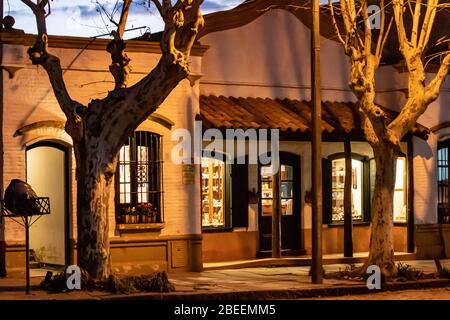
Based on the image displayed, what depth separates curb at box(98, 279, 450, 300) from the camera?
573 inches

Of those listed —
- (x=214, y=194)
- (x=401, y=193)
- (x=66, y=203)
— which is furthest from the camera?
(x=401, y=193)

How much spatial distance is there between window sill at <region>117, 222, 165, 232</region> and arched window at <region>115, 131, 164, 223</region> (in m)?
0.12

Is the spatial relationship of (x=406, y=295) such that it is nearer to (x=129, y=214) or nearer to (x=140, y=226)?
(x=140, y=226)

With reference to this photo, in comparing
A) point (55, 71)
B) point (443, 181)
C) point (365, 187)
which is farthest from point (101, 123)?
point (443, 181)

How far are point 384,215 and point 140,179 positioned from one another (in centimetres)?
522

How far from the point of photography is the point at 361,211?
21672 millimetres

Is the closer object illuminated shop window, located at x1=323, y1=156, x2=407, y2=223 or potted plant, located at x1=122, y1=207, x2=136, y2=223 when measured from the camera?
potted plant, located at x1=122, y1=207, x2=136, y2=223

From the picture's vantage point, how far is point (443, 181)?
22.0 meters

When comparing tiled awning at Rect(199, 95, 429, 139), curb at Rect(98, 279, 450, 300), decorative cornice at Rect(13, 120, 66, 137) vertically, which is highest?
tiled awning at Rect(199, 95, 429, 139)

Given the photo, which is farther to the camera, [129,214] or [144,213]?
[144,213]

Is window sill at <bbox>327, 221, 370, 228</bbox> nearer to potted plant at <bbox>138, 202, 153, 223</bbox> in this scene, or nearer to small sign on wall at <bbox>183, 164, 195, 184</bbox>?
small sign on wall at <bbox>183, 164, 195, 184</bbox>

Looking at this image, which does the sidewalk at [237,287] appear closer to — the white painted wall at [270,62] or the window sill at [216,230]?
the window sill at [216,230]

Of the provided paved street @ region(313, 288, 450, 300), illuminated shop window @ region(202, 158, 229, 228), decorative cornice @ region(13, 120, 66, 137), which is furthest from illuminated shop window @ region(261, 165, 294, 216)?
decorative cornice @ region(13, 120, 66, 137)
